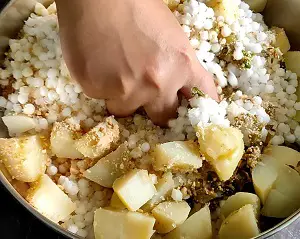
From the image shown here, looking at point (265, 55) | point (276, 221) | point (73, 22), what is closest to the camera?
point (73, 22)

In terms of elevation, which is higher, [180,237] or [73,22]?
[73,22]

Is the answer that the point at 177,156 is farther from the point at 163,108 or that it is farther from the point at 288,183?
the point at 288,183

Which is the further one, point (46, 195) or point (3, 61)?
point (3, 61)

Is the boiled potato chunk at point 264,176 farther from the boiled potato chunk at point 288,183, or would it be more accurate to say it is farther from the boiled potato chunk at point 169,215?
the boiled potato chunk at point 169,215

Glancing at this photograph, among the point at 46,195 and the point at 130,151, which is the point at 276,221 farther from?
the point at 46,195

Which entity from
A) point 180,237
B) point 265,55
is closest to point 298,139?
point 265,55
